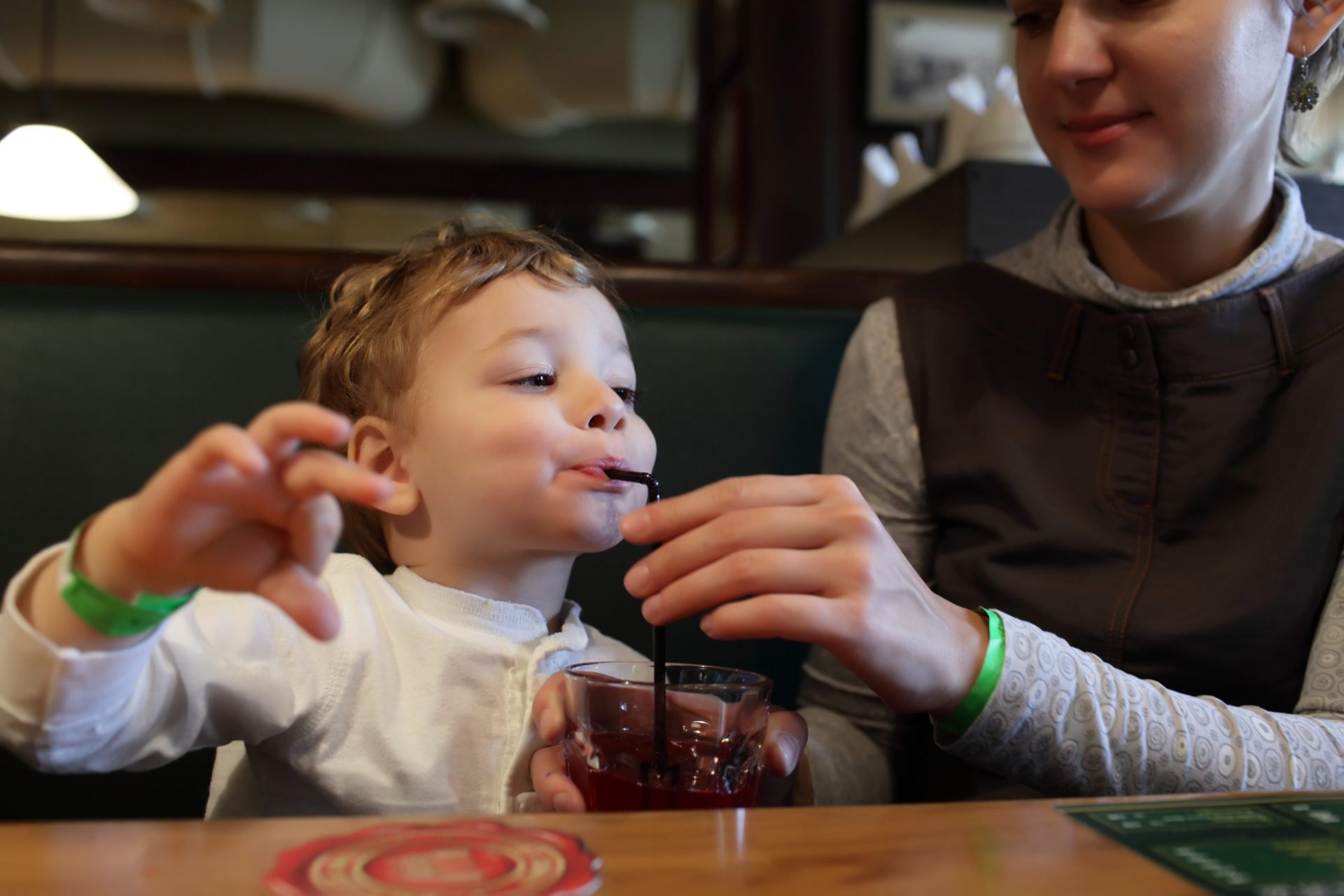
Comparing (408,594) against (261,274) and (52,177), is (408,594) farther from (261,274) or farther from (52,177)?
(52,177)

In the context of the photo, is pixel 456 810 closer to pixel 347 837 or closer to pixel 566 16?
pixel 347 837

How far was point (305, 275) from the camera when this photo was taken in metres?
1.44

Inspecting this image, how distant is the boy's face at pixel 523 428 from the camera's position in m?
1.06

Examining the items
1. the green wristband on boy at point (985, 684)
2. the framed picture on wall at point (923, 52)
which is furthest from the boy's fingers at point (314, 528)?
the framed picture on wall at point (923, 52)

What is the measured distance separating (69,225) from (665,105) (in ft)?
12.3

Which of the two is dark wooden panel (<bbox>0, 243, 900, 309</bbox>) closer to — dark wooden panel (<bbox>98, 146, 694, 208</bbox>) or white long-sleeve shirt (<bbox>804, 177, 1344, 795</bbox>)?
white long-sleeve shirt (<bbox>804, 177, 1344, 795</bbox>)

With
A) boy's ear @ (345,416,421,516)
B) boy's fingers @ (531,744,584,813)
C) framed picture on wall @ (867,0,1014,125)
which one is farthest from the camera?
framed picture on wall @ (867,0,1014,125)

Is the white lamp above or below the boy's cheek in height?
above

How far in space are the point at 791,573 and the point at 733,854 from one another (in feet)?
0.82

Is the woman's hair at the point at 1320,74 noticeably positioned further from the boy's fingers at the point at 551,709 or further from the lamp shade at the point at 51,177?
the lamp shade at the point at 51,177

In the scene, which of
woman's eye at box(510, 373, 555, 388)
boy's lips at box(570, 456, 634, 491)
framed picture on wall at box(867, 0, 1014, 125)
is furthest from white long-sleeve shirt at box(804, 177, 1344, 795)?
framed picture on wall at box(867, 0, 1014, 125)

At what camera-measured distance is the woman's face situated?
1.16 metres

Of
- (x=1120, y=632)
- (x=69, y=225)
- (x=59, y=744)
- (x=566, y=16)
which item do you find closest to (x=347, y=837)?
(x=59, y=744)

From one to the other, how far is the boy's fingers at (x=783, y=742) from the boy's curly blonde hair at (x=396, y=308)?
45cm
